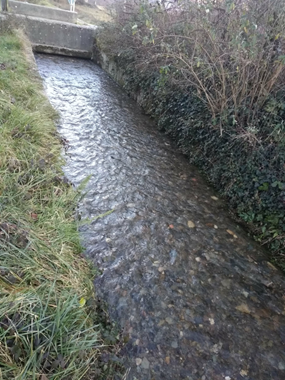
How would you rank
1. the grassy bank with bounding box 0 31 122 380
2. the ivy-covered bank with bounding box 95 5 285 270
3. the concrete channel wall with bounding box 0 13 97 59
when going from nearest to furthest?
the grassy bank with bounding box 0 31 122 380, the ivy-covered bank with bounding box 95 5 285 270, the concrete channel wall with bounding box 0 13 97 59

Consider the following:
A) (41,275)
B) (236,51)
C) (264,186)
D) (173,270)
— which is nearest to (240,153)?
(264,186)

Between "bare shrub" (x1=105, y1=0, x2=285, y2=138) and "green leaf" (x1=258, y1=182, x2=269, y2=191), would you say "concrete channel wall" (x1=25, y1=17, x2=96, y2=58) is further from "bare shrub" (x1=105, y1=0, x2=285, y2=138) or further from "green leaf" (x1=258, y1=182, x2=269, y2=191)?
"green leaf" (x1=258, y1=182, x2=269, y2=191)

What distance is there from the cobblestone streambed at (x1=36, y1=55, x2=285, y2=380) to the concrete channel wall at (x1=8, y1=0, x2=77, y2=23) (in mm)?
9835

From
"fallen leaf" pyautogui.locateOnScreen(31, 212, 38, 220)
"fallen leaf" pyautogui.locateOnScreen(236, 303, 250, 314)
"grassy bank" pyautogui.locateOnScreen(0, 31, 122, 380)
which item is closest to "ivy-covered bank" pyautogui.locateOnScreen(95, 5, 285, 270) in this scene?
"fallen leaf" pyautogui.locateOnScreen(236, 303, 250, 314)

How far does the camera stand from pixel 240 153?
4352 millimetres

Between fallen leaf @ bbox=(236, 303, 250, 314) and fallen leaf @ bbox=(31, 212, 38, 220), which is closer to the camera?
fallen leaf @ bbox=(31, 212, 38, 220)

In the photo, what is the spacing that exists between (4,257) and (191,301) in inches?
71.7

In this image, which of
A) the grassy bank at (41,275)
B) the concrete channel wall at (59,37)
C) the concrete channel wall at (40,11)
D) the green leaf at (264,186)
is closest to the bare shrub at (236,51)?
the green leaf at (264,186)

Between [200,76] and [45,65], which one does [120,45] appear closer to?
[45,65]

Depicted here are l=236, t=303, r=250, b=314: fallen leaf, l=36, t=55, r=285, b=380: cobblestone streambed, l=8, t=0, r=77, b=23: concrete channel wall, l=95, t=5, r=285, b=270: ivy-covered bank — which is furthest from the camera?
l=8, t=0, r=77, b=23: concrete channel wall

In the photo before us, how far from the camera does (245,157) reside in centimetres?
426

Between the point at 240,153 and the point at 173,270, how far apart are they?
2.18 meters

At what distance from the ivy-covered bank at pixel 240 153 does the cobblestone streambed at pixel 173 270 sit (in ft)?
0.78

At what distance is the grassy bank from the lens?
169cm
